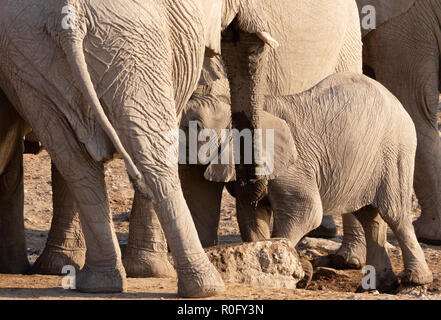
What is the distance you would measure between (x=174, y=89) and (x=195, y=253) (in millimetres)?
700

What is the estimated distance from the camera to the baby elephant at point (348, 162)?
19.1ft

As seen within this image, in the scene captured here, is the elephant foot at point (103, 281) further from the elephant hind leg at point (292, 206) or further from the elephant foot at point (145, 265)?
the elephant hind leg at point (292, 206)

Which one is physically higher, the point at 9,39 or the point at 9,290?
the point at 9,39

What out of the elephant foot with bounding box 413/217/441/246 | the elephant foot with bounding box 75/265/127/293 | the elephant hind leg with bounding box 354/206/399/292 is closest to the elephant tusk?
the elephant hind leg with bounding box 354/206/399/292

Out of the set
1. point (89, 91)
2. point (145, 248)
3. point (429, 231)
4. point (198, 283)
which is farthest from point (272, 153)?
point (429, 231)

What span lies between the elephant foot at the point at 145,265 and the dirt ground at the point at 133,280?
204mm

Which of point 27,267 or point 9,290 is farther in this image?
point 27,267

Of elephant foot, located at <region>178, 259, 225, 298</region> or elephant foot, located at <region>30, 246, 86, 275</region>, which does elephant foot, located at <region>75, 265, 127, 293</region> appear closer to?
elephant foot, located at <region>178, 259, 225, 298</region>

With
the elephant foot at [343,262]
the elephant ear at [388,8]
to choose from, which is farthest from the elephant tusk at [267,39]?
the elephant ear at [388,8]

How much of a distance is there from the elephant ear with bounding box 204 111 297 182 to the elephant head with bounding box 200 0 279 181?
0.22 feet

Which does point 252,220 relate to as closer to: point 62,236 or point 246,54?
point 246,54

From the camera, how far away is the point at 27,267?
18.3ft

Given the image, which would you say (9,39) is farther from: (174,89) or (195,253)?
(195,253)

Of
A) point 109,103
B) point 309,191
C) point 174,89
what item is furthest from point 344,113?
point 109,103
